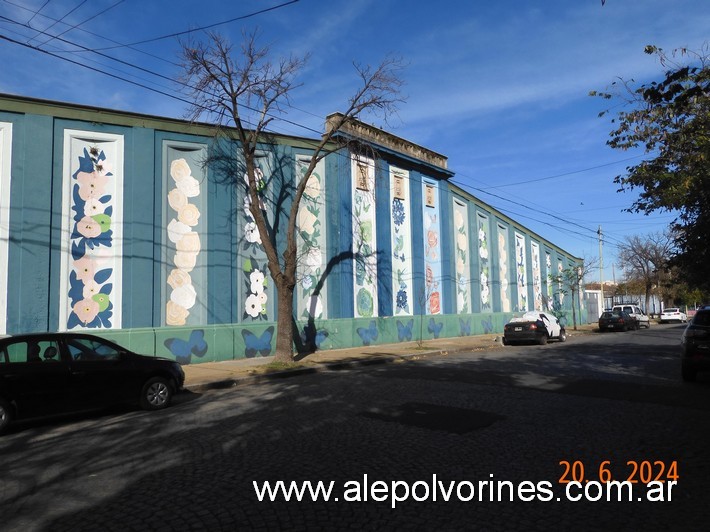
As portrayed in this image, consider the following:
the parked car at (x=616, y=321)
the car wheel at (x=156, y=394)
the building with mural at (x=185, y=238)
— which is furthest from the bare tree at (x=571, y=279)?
the car wheel at (x=156, y=394)

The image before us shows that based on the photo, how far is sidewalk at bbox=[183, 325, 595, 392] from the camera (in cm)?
1275

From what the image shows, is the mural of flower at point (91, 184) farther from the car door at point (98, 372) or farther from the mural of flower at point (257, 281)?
the car door at point (98, 372)

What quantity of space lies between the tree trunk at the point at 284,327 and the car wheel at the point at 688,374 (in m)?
10.2

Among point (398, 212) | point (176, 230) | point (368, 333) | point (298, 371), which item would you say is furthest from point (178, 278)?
point (398, 212)

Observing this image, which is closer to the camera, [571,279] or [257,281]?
[257,281]

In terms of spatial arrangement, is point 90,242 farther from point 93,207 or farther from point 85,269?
point 93,207

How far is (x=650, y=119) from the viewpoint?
50.5ft

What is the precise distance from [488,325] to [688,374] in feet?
64.4

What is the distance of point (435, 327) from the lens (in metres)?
26.5

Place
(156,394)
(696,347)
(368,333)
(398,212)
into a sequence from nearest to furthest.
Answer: (156,394), (696,347), (368,333), (398,212)

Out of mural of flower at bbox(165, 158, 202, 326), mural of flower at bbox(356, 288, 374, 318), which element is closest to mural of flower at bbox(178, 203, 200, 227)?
mural of flower at bbox(165, 158, 202, 326)

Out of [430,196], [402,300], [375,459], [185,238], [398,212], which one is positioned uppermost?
[430,196]

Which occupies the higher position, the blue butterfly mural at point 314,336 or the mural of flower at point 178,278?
the mural of flower at point 178,278

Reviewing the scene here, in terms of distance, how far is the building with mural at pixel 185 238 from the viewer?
1379 cm
